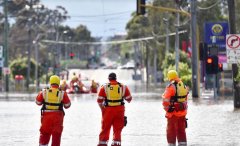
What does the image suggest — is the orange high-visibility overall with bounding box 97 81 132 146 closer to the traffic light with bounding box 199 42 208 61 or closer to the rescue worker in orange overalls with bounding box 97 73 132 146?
the rescue worker in orange overalls with bounding box 97 73 132 146

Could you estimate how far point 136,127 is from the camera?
25.8 metres

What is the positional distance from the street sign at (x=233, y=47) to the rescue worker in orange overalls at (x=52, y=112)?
55.0 feet

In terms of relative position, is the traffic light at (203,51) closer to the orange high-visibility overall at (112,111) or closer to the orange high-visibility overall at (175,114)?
the orange high-visibility overall at (175,114)

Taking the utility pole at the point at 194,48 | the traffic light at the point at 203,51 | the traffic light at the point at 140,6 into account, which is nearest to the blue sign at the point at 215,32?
the utility pole at the point at 194,48

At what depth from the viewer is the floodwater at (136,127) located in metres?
20.8

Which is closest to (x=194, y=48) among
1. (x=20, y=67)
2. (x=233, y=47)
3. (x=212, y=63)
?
(x=212, y=63)

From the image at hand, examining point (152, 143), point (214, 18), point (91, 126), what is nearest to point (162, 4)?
point (214, 18)

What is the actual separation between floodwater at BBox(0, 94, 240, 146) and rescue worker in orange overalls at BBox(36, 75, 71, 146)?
298 cm

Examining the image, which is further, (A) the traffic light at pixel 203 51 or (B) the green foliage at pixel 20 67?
(B) the green foliage at pixel 20 67

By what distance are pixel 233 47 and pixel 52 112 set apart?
56.9 feet

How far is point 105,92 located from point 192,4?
33403mm

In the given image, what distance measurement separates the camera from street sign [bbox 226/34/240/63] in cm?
3312

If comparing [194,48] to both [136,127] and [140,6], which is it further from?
[136,127]

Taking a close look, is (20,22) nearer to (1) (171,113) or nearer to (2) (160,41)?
(2) (160,41)
